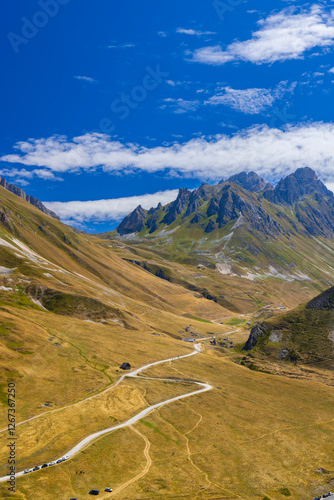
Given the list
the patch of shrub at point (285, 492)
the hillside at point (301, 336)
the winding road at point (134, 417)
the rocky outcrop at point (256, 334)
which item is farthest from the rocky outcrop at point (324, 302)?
the patch of shrub at point (285, 492)

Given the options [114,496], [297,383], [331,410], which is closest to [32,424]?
[114,496]

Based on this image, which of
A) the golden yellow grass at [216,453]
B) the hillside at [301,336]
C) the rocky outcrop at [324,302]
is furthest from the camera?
the rocky outcrop at [324,302]

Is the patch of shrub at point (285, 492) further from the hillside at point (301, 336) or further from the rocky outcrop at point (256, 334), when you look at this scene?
the rocky outcrop at point (256, 334)

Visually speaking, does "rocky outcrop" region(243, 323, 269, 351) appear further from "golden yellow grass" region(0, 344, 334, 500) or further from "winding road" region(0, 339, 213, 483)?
"golden yellow grass" region(0, 344, 334, 500)

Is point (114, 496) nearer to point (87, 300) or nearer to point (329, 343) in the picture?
point (329, 343)

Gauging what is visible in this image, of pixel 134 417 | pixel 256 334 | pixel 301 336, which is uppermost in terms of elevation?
pixel 301 336

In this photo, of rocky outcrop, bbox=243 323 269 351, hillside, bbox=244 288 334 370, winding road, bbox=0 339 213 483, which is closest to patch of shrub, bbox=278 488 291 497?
winding road, bbox=0 339 213 483

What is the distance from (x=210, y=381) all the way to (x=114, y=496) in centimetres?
7064

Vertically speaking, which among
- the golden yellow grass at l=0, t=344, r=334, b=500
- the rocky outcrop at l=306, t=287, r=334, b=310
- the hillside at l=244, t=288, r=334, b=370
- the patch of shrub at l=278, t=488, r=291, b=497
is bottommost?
the golden yellow grass at l=0, t=344, r=334, b=500

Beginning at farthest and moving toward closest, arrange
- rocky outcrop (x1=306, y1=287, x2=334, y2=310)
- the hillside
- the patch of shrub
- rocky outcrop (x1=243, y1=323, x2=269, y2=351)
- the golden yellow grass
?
1. rocky outcrop (x1=243, y1=323, x2=269, y2=351)
2. rocky outcrop (x1=306, y1=287, x2=334, y2=310)
3. the hillside
4. the golden yellow grass
5. the patch of shrub

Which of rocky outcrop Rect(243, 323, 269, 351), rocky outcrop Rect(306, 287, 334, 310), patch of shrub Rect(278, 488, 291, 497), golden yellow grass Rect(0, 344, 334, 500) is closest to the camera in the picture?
patch of shrub Rect(278, 488, 291, 497)

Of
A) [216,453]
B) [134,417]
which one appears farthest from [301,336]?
[134,417]

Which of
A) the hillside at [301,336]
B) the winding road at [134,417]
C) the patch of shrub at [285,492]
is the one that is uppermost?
the hillside at [301,336]

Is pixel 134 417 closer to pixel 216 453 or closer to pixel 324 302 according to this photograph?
pixel 216 453
